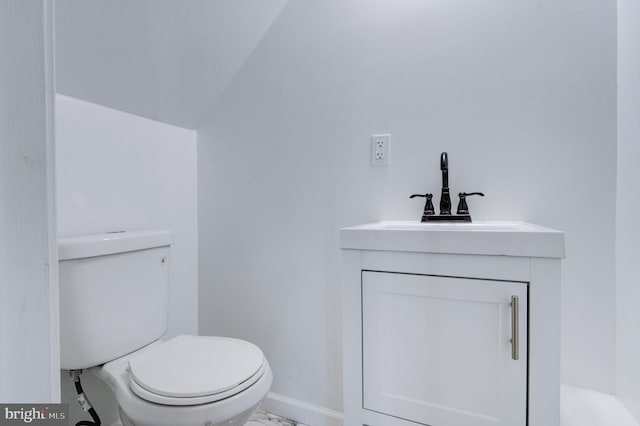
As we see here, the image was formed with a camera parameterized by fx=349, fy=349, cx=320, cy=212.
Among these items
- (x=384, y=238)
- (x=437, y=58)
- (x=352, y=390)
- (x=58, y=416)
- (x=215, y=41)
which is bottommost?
(x=352, y=390)

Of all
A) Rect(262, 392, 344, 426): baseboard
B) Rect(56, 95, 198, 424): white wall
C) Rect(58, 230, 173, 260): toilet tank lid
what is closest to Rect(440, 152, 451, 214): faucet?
Rect(262, 392, 344, 426): baseboard

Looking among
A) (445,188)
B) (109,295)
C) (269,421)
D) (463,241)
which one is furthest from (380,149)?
(269,421)

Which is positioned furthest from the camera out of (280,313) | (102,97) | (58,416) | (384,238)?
(280,313)

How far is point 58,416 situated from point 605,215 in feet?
4.42

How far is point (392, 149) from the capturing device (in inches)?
51.0

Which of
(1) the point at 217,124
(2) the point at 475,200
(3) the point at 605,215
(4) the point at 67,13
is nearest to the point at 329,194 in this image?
(2) the point at 475,200

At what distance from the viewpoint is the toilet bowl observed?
0.86 meters

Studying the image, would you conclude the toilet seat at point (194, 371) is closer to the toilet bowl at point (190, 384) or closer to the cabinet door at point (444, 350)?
the toilet bowl at point (190, 384)

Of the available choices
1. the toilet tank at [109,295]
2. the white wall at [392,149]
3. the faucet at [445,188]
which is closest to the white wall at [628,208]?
the white wall at [392,149]

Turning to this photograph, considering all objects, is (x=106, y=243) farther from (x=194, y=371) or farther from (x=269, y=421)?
(x=269, y=421)

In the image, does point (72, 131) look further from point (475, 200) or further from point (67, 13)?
point (475, 200)

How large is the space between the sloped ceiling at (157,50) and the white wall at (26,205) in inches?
38.8

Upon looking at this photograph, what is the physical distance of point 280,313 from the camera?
4.92 ft

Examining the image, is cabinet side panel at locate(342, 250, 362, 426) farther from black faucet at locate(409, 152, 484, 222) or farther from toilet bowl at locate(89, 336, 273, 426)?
black faucet at locate(409, 152, 484, 222)
